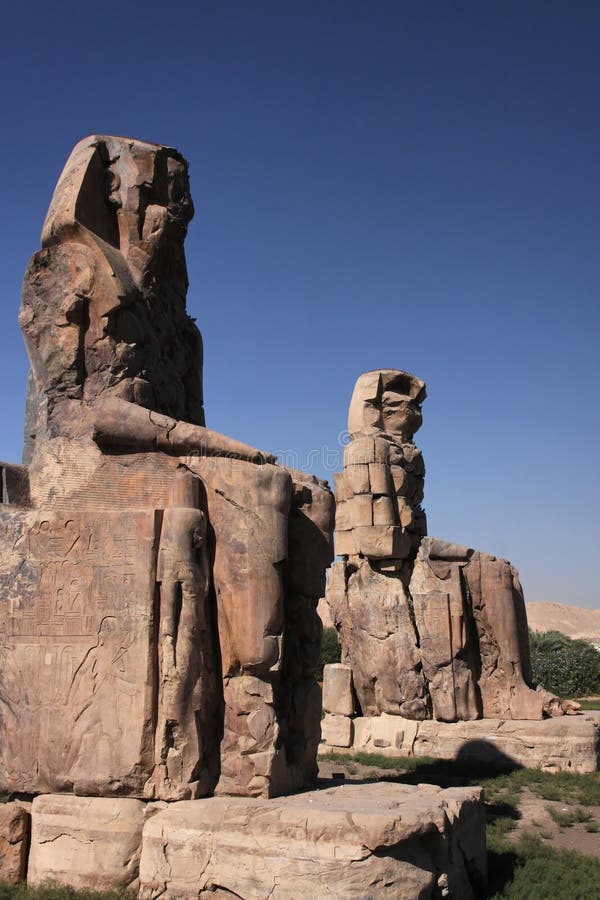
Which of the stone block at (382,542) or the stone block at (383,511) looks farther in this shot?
the stone block at (383,511)

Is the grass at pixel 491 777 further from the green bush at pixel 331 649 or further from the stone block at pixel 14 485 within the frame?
the green bush at pixel 331 649

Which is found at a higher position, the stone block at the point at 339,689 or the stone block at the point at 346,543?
the stone block at the point at 346,543

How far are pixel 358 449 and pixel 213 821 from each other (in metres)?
6.18

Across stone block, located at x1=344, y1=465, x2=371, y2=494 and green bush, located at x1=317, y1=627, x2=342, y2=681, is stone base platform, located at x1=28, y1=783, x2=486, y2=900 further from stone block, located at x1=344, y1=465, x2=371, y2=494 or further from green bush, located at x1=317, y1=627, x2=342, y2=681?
green bush, located at x1=317, y1=627, x2=342, y2=681

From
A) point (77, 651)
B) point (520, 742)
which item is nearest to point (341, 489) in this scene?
point (520, 742)

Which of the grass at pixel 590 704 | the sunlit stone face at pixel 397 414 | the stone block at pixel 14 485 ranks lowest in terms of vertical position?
the grass at pixel 590 704

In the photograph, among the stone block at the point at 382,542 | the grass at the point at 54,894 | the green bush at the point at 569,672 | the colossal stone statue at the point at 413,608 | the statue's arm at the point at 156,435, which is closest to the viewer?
the grass at the point at 54,894

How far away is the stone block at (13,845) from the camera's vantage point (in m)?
4.54

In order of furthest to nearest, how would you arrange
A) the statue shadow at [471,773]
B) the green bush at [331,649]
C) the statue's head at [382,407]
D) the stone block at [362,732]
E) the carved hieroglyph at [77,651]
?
the green bush at [331,649], the statue's head at [382,407], the stone block at [362,732], the statue shadow at [471,773], the carved hieroglyph at [77,651]

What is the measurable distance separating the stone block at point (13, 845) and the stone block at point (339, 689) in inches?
208

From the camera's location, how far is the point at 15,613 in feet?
15.9

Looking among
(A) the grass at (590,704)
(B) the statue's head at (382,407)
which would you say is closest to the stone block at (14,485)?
(B) the statue's head at (382,407)

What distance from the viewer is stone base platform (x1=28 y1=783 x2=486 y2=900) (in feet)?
12.6

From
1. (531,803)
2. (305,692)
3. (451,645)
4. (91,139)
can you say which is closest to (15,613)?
(305,692)
